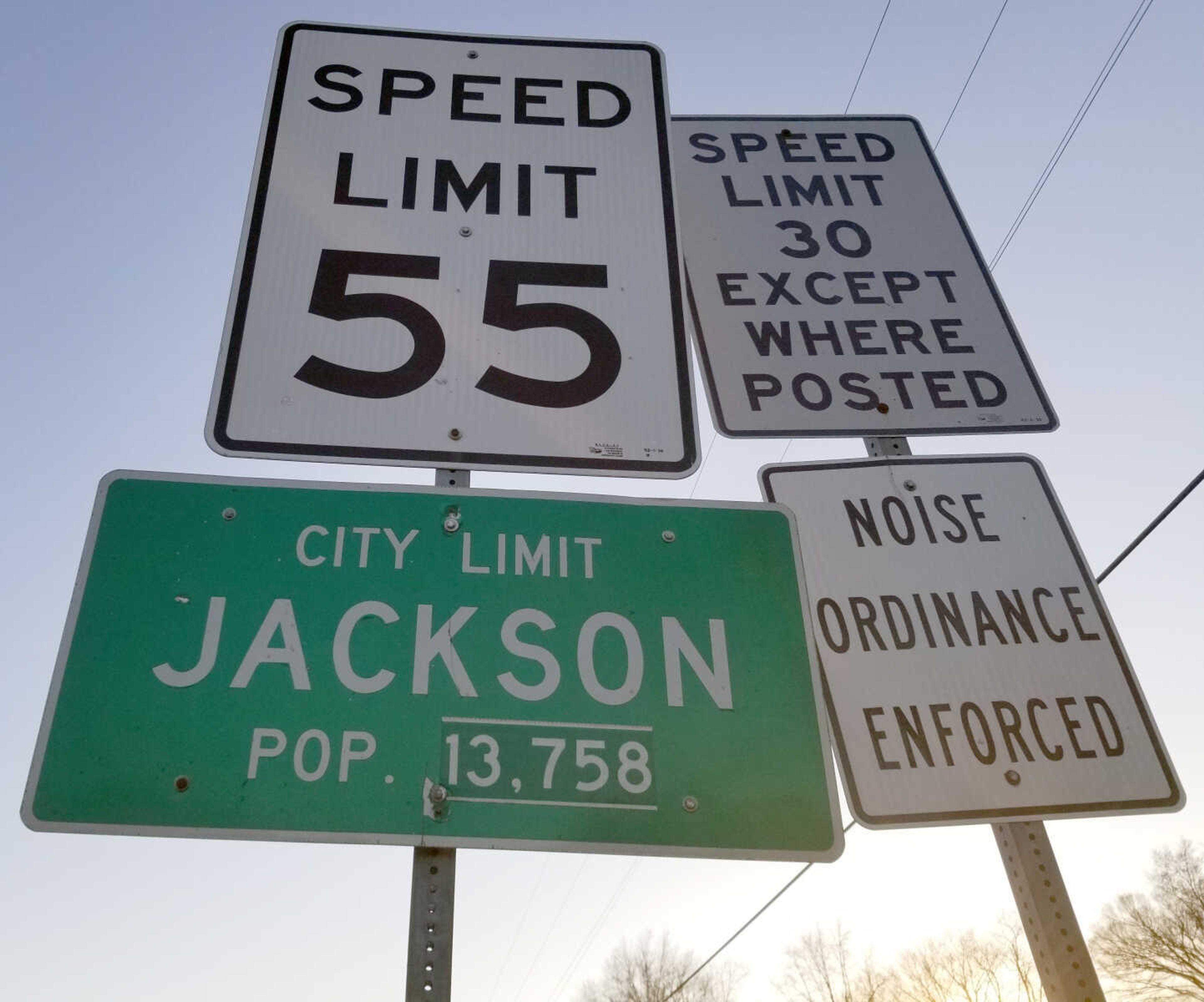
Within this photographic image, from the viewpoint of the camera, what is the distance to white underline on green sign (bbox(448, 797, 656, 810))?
48.2 inches

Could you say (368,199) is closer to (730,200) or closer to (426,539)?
(426,539)

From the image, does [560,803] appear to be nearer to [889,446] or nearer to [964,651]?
[964,651]

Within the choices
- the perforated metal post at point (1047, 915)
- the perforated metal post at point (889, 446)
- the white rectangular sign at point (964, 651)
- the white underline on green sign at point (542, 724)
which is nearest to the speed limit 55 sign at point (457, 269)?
the white underline on green sign at point (542, 724)

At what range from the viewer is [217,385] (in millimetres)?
1642

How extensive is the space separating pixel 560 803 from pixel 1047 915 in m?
1.15

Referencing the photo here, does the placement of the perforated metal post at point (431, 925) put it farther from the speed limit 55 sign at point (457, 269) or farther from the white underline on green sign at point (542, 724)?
the speed limit 55 sign at point (457, 269)

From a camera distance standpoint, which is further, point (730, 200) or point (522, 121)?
point (730, 200)

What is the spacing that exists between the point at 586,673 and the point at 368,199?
116 centimetres

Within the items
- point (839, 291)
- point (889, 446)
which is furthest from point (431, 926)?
point (839, 291)

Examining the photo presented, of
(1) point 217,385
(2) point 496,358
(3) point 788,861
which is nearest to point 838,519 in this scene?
(2) point 496,358

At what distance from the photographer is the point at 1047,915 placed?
1.79 metres

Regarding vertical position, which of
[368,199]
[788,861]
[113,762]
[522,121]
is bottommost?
[788,861]

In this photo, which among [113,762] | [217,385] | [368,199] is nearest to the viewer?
[113,762]

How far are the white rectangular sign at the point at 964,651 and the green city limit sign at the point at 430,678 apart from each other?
58cm
